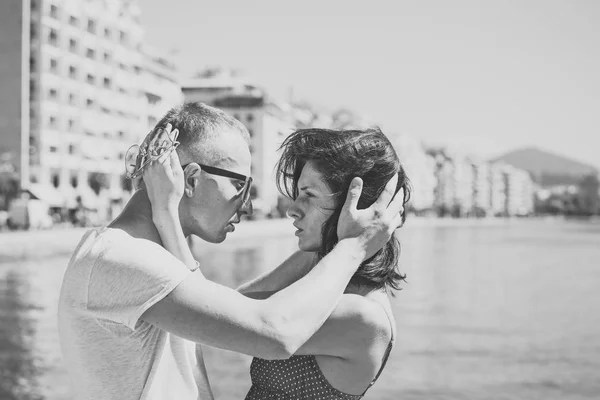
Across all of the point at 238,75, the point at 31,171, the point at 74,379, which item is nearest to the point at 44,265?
the point at 74,379

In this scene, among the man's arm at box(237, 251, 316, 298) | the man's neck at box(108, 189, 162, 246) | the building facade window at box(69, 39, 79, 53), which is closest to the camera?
the man's neck at box(108, 189, 162, 246)

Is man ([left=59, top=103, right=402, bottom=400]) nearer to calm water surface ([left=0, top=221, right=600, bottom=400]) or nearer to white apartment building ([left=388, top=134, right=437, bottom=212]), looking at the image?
calm water surface ([left=0, top=221, right=600, bottom=400])

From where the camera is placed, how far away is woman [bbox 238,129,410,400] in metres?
2.20

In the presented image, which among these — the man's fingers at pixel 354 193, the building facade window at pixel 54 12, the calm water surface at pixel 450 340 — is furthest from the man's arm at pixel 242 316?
the building facade window at pixel 54 12

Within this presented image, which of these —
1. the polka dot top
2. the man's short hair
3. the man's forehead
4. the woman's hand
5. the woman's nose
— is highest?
the man's short hair

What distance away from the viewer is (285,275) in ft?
9.34

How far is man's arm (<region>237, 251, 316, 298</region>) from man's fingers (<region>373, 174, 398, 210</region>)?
0.54m

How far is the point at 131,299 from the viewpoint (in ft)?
6.46

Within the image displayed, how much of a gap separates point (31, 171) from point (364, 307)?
5935 centimetres

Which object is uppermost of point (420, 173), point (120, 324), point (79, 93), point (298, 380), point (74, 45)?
point (74, 45)

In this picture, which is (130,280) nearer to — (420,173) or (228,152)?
(228,152)

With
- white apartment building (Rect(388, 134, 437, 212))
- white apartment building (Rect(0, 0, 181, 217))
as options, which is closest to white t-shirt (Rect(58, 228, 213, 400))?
white apartment building (Rect(0, 0, 181, 217))

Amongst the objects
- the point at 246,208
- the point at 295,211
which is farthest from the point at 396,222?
the point at 246,208

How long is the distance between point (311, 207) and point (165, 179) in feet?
1.42
